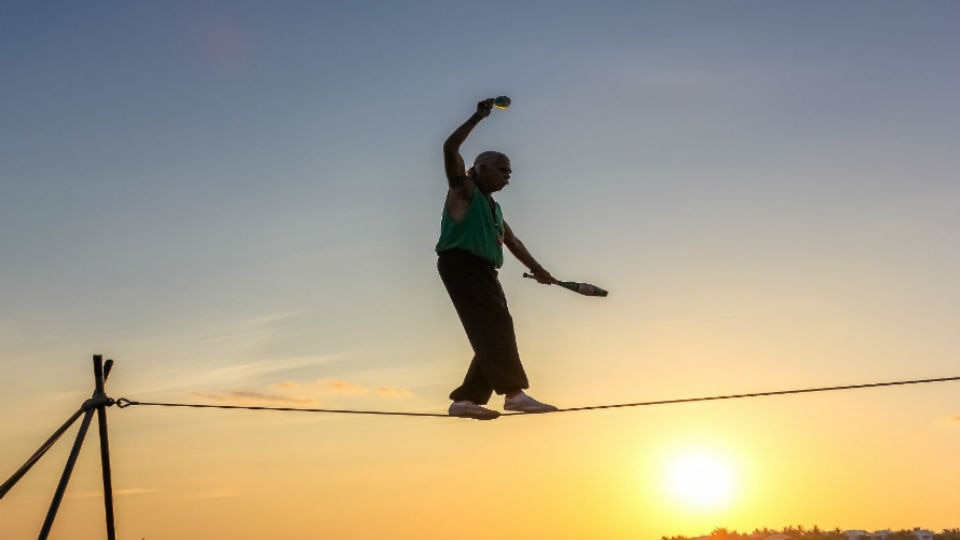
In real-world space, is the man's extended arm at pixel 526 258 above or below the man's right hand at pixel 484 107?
below

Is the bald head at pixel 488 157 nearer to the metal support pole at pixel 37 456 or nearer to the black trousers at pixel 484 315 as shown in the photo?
the black trousers at pixel 484 315

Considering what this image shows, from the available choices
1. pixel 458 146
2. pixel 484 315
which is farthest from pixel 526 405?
pixel 458 146

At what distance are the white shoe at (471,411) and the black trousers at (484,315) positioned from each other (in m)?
0.15

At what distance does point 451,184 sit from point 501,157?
412mm

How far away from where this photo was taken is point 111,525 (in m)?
7.70

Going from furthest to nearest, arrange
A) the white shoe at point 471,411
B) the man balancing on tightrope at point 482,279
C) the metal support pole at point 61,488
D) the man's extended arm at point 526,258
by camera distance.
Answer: the man's extended arm at point 526,258
the white shoe at point 471,411
the man balancing on tightrope at point 482,279
the metal support pole at point 61,488

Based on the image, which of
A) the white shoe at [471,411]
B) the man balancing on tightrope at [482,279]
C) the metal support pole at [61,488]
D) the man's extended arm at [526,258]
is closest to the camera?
the metal support pole at [61,488]

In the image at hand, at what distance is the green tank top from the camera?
7789mm

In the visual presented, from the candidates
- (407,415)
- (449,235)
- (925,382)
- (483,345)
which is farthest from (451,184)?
(925,382)

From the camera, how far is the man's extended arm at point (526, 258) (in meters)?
8.59

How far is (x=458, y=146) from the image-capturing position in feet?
24.2

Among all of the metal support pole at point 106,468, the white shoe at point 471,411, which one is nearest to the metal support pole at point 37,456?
the metal support pole at point 106,468

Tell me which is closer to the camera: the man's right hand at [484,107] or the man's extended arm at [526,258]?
the man's right hand at [484,107]

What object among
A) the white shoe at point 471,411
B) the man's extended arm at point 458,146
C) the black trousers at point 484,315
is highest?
the man's extended arm at point 458,146
